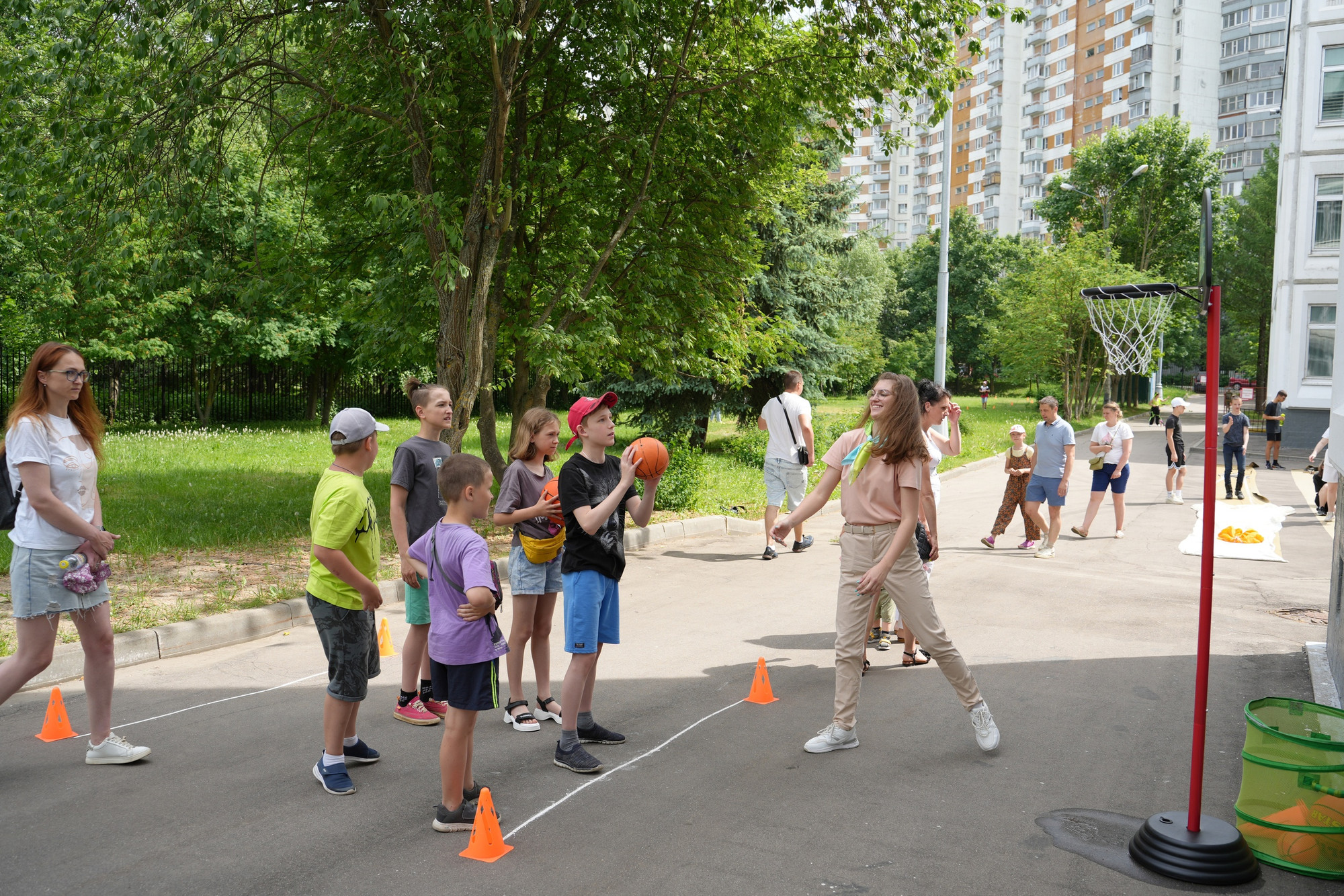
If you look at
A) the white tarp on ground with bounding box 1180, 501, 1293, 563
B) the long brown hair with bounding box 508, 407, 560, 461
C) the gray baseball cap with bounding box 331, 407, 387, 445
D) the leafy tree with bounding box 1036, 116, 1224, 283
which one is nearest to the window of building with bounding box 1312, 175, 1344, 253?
the white tarp on ground with bounding box 1180, 501, 1293, 563

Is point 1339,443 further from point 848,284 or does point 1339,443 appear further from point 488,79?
point 848,284

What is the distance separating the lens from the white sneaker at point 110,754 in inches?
195

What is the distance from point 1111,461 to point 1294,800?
9.28 metres

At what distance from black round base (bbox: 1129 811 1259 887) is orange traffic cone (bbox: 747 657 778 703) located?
2.48m

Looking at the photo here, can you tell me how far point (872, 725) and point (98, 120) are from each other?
32.6 ft

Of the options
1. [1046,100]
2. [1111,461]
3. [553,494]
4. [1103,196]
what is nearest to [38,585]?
[553,494]

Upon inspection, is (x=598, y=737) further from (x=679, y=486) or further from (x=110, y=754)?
(x=679, y=486)

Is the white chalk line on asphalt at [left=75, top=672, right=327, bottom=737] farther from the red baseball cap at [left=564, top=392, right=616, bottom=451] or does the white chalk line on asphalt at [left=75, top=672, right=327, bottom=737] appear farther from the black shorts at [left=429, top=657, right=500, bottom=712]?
the red baseball cap at [left=564, top=392, right=616, bottom=451]

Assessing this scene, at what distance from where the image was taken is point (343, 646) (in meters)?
4.52

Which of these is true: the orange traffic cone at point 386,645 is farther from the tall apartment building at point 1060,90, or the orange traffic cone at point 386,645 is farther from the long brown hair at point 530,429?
the tall apartment building at point 1060,90

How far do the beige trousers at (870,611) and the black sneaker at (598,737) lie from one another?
1.21 meters

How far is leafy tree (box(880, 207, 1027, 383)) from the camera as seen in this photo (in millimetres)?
71188

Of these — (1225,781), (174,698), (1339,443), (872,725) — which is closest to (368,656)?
(174,698)

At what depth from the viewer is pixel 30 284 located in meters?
22.3
